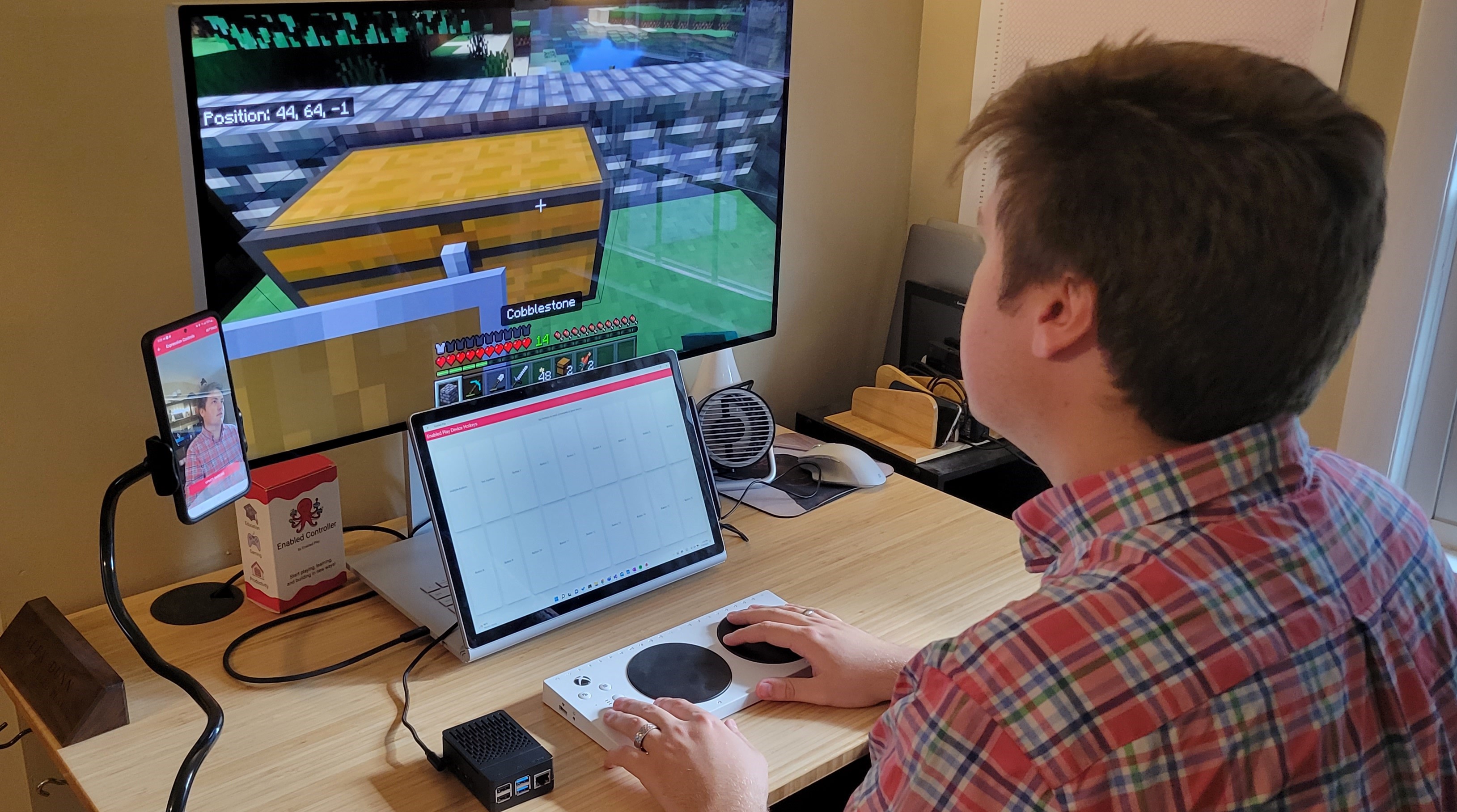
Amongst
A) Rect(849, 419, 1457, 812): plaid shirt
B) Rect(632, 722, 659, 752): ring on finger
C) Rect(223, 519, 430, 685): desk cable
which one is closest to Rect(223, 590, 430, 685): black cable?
Rect(223, 519, 430, 685): desk cable

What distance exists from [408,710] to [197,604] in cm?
37

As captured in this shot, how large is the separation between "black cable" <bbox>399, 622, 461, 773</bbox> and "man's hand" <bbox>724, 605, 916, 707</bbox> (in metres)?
0.32

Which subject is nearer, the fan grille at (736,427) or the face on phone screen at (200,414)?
the face on phone screen at (200,414)

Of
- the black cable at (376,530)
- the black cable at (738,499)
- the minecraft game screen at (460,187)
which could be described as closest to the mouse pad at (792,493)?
the black cable at (738,499)

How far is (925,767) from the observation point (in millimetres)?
799

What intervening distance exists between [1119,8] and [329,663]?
154 cm

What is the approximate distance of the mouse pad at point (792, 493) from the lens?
5.56 ft

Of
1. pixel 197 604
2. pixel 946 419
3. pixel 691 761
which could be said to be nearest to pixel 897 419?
pixel 946 419

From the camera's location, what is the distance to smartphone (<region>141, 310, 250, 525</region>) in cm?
110

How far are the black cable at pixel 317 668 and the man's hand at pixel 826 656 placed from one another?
376 mm

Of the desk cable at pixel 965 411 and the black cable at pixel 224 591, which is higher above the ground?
the desk cable at pixel 965 411

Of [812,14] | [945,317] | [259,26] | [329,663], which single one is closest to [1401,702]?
[329,663]

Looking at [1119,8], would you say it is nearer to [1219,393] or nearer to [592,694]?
[1219,393]

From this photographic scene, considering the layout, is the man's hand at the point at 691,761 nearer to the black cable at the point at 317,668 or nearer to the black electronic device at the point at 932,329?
the black cable at the point at 317,668
